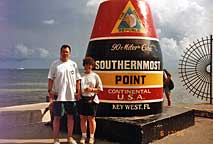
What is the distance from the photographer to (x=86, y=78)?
231 inches

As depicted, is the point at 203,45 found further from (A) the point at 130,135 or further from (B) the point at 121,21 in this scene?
(A) the point at 130,135

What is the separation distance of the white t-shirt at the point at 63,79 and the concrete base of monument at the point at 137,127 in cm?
112

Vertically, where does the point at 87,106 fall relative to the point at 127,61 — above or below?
below

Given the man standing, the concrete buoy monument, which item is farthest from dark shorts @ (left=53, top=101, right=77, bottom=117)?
the concrete buoy monument

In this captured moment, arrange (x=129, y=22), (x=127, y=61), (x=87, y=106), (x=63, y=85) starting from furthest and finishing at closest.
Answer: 1. (x=129, y=22)
2. (x=127, y=61)
3. (x=87, y=106)
4. (x=63, y=85)

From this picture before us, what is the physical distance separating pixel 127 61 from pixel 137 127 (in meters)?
1.47

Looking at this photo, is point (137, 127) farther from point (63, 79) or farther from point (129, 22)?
point (129, 22)

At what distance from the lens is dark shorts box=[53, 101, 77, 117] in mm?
5570

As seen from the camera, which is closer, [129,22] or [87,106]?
[87,106]

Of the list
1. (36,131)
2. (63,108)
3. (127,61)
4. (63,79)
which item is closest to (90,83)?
(63,79)

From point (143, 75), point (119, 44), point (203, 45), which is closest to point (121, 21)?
point (119, 44)

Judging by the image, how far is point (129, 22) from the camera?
684 cm

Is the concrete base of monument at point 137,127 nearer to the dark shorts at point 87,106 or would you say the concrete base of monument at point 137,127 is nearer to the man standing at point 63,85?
the dark shorts at point 87,106

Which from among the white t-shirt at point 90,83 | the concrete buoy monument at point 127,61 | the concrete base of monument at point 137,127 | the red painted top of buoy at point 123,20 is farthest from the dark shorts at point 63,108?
the red painted top of buoy at point 123,20
